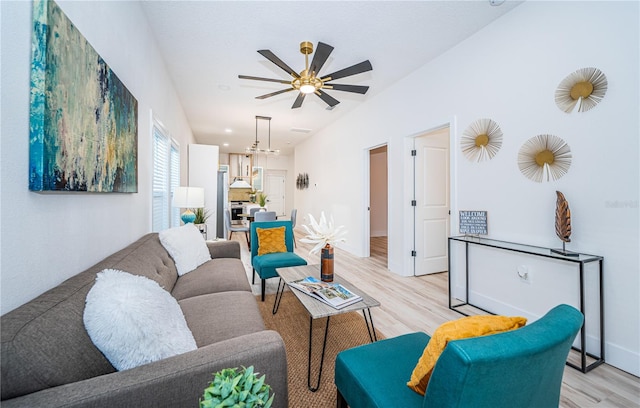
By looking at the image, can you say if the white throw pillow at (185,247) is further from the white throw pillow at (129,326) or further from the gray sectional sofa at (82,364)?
the white throw pillow at (129,326)

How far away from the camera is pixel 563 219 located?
6.59ft

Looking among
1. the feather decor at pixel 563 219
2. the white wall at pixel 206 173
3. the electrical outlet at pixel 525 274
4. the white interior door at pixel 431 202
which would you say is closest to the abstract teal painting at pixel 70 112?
the feather decor at pixel 563 219

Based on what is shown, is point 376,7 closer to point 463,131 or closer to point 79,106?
point 463,131

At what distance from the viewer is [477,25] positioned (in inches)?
106

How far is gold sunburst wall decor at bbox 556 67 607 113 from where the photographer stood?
1.93 meters

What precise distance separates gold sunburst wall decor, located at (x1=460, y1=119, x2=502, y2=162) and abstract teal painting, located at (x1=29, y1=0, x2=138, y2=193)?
10.7 ft

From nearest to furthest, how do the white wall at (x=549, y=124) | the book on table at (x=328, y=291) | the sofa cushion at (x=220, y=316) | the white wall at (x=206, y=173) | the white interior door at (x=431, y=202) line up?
the sofa cushion at (x=220, y=316)
the book on table at (x=328, y=291)
the white wall at (x=549, y=124)
the white interior door at (x=431, y=202)
the white wall at (x=206, y=173)

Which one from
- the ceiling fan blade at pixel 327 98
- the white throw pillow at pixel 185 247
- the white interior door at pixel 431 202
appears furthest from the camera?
the white interior door at pixel 431 202

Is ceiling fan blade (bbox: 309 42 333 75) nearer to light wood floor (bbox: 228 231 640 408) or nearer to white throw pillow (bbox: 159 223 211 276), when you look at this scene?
white throw pillow (bbox: 159 223 211 276)

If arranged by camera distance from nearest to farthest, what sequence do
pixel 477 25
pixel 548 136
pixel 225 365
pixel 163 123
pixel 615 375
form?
pixel 225 365 → pixel 615 375 → pixel 548 136 → pixel 477 25 → pixel 163 123

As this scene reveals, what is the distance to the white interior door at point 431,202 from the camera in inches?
153

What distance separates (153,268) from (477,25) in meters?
3.75

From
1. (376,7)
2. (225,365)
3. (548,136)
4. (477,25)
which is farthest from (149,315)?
(477,25)

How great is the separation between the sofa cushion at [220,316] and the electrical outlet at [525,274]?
2421 mm
